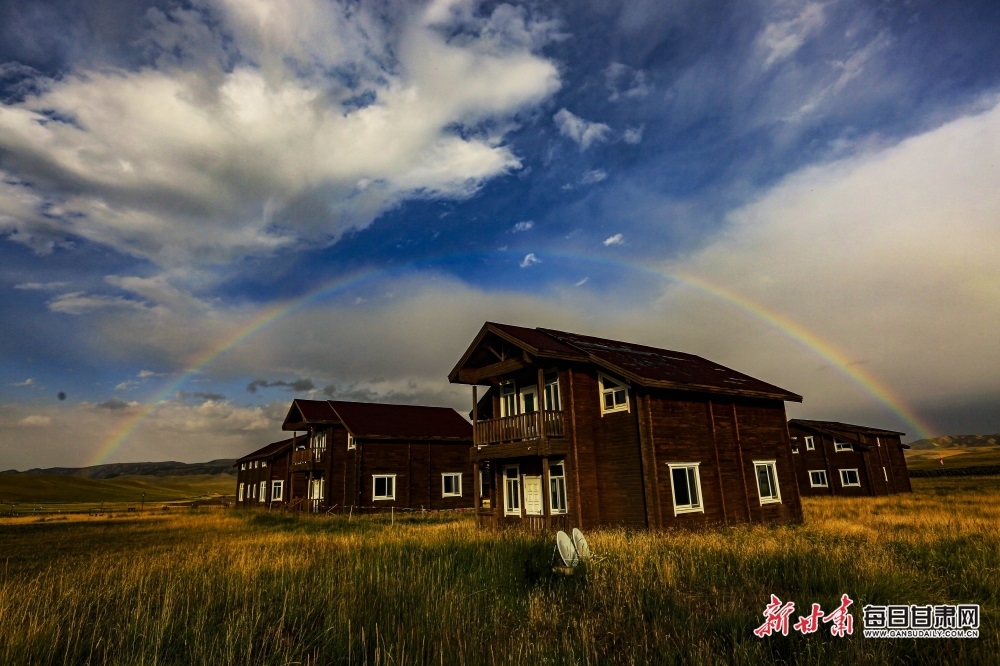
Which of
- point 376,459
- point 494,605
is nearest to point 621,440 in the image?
point 494,605

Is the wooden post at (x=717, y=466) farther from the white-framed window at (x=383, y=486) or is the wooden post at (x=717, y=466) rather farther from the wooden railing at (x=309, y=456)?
the wooden railing at (x=309, y=456)

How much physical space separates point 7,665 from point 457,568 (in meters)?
6.19

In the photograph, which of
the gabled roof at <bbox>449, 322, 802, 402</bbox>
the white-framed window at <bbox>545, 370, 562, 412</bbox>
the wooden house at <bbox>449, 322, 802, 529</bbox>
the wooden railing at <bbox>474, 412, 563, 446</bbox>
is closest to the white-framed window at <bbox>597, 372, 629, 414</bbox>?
the wooden house at <bbox>449, 322, 802, 529</bbox>

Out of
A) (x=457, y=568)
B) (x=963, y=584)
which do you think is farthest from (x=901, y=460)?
(x=457, y=568)

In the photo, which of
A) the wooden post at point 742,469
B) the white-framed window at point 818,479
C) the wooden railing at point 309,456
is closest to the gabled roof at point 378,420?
the wooden railing at point 309,456

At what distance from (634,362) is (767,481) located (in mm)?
7990

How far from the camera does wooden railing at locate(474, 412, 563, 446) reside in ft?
66.4

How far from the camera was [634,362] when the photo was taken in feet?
70.8

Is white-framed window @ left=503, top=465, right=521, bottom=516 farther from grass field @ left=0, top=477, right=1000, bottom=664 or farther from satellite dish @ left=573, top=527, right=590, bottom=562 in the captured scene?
satellite dish @ left=573, top=527, right=590, bottom=562

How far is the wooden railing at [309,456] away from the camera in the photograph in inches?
1526

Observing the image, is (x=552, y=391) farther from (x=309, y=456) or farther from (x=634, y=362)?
(x=309, y=456)

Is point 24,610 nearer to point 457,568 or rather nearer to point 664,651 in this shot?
point 457,568

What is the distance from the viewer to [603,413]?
2077 cm

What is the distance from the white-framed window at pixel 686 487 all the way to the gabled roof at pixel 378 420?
2284cm
